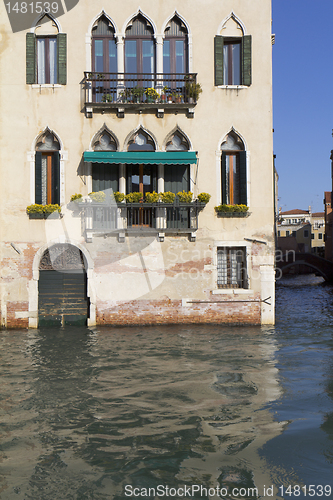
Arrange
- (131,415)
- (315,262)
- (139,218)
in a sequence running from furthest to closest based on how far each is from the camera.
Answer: (315,262), (139,218), (131,415)

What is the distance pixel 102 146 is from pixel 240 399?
8271 mm

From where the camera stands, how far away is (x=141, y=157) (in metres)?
11.5

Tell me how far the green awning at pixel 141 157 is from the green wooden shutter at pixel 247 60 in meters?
2.65

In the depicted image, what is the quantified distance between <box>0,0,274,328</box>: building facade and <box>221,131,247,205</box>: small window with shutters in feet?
0.15

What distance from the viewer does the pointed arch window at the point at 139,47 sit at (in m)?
12.0

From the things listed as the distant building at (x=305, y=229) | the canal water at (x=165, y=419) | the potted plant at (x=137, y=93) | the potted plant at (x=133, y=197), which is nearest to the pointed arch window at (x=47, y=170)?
the potted plant at (x=133, y=197)

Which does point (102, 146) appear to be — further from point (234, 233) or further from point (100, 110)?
point (234, 233)

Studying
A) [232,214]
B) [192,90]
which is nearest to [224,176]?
[232,214]

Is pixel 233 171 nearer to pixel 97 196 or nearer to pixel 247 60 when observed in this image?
pixel 247 60

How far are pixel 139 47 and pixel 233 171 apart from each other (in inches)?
175

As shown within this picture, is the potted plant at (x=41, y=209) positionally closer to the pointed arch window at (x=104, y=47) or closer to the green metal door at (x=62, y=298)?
the green metal door at (x=62, y=298)

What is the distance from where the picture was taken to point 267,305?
12125 millimetres

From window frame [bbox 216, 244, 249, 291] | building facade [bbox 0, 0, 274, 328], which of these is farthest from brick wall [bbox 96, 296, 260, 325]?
window frame [bbox 216, 244, 249, 291]

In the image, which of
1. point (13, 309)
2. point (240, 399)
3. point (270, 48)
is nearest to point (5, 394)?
point (240, 399)
